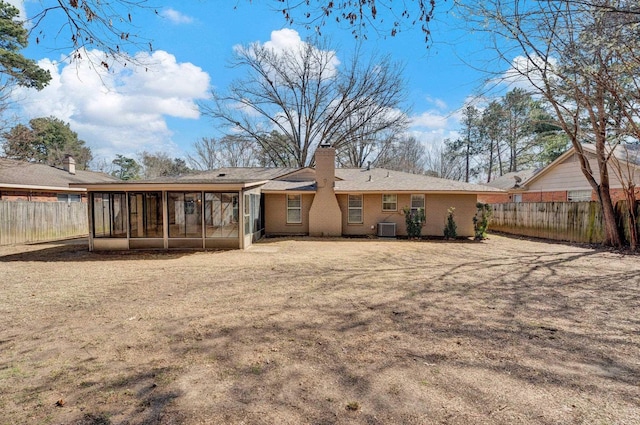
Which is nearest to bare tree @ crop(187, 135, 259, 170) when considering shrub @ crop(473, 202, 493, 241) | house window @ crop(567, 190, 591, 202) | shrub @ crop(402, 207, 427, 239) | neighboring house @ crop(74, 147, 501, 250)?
neighboring house @ crop(74, 147, 501, 250)

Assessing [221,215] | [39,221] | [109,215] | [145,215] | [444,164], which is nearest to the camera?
[109,215]

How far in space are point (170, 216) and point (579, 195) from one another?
19.1 m

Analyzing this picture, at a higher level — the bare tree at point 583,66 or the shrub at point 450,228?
the bare tree at point 583,66

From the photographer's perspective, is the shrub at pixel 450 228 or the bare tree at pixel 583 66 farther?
the shrub at pixel 450 228

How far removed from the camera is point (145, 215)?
41.5 feet

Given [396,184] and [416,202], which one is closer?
[416,202]

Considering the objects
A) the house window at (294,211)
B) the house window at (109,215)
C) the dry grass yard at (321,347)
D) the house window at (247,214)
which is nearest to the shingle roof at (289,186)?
the house window at (294,211)

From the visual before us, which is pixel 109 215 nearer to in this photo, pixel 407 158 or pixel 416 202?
pixel 416 202

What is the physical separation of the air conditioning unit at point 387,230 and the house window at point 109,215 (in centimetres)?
1008

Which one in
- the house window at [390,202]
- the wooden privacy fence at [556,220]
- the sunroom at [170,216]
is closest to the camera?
the sunroom at [170,216]

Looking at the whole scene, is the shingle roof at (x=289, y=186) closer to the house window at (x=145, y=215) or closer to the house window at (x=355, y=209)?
the house window at (x=355, y=209)

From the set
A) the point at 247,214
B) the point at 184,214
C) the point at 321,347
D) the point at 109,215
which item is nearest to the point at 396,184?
the point at 247,214

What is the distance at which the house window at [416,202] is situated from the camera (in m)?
14.9

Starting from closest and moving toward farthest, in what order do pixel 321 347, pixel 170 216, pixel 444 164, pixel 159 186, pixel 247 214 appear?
pixel 321 347 → pixel 159 186 → pixel 170 216 → pixel 247 214 → pixel 444 164
